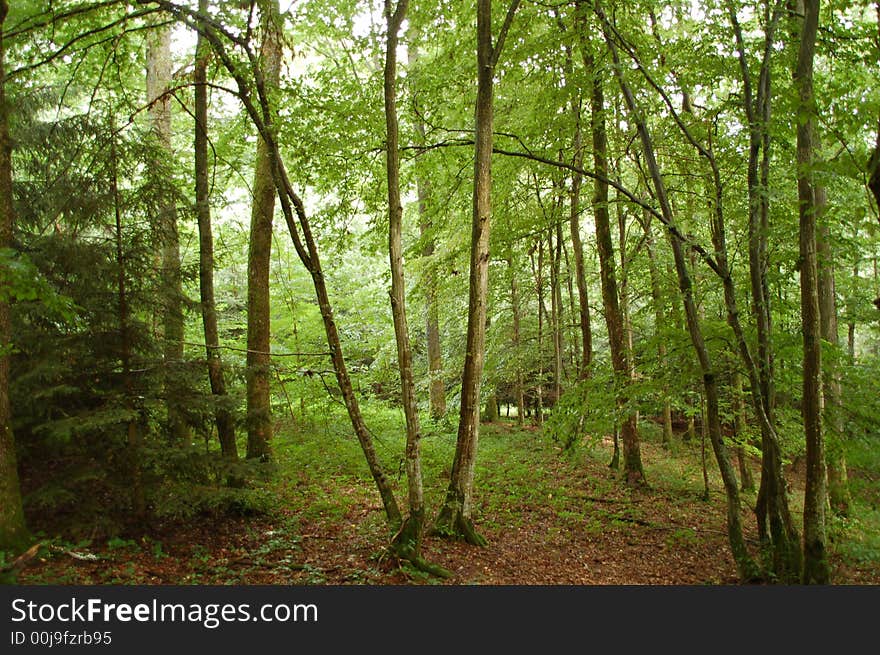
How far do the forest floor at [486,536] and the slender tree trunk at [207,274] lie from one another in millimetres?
1080

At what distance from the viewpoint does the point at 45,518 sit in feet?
17.7

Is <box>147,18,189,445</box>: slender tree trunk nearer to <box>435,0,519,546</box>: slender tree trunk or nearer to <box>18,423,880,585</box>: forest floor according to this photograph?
<box>18,423,880,585</box>: forest floor

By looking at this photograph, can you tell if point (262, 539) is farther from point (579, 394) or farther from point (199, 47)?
point (199, 47)

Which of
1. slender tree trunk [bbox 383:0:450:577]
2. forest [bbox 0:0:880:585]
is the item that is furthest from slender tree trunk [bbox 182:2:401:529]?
slender tree trunk [bbox 383:0:450:577]

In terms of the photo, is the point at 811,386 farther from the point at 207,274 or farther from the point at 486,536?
the point at 207,274

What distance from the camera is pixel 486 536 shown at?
6977 millimetres

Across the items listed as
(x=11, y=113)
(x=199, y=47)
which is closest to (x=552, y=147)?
(x=199, y=47)

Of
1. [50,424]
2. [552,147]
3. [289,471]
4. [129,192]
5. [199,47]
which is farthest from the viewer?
[289,471]

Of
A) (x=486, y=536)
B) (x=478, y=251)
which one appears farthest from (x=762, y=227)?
(x=486, y=536)

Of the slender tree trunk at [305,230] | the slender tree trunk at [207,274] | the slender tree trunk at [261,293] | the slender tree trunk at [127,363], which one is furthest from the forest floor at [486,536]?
the slender tree trunk at [207,274]

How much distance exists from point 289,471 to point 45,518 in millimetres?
3805

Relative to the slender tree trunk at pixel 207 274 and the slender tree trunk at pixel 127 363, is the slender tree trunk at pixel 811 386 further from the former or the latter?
the slender tree trunk at pixel 127 363

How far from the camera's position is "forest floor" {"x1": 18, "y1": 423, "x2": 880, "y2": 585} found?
5.16 meters

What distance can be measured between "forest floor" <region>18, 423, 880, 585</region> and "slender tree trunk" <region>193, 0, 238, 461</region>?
3.54 ft
